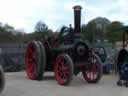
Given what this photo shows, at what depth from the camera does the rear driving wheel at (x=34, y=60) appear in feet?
45.6

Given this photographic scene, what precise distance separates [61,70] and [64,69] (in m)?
0.27

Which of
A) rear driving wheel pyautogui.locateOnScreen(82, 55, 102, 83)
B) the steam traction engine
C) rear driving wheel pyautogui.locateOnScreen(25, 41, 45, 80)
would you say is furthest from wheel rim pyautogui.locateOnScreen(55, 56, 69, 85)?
rear driving wheel pyautogui.locateOnScreen(82, 55, 102, 83)

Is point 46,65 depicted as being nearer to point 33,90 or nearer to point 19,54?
point 33,90

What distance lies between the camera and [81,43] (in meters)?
12.9

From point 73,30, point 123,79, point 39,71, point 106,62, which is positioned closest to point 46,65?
point 39,71

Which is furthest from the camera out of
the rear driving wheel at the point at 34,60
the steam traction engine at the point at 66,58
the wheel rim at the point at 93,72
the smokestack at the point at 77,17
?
the rear driving wheel at the point at 34,60

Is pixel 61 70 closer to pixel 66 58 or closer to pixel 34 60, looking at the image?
pixel 66 58

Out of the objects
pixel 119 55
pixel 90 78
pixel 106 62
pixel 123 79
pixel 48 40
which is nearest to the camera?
pixel 123 79

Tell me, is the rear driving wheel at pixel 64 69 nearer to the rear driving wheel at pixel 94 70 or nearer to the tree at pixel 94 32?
the rear driving wheel at pixel 94 70

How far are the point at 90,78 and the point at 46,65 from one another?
6.10ft

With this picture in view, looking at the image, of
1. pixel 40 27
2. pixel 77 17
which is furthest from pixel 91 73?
pixel 40 27

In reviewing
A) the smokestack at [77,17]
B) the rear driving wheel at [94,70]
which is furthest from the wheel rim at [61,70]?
the smokestack at [77,17]

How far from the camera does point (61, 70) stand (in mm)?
12875

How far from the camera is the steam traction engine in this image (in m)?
12.7
